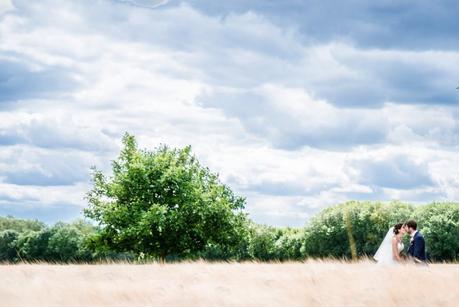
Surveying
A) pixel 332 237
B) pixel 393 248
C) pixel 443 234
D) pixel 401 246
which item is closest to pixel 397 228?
pixel 401 246

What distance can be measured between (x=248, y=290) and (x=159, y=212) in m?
27.3

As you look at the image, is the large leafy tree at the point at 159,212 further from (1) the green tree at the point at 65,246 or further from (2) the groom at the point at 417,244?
(1) the green tree at the point at 65,246

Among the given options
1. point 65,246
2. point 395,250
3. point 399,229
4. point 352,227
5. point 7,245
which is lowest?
point 7,245

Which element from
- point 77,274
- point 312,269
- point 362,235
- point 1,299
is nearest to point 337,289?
point 312,269

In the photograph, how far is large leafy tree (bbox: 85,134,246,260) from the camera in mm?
37625

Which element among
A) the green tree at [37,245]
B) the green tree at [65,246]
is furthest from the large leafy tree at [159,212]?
the green tree at [37,245]

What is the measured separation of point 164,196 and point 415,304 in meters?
30.7

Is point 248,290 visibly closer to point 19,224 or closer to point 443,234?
point 443,234

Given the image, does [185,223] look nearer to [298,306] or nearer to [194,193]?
[194,193]

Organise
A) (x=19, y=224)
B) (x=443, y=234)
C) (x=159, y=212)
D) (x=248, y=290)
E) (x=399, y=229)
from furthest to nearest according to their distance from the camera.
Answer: (x=19, y=224) < (x=443, y=234) < (x=159, y=212) < (x=399, y=229) < (x=248, y=290)

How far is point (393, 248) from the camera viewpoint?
2070 centimetres

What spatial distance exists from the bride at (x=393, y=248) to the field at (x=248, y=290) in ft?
27.5

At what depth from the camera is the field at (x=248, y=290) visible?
8766 mm

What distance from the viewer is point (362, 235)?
7925 centimetres
